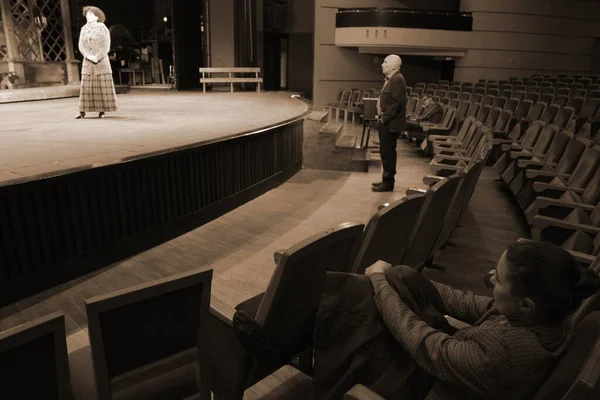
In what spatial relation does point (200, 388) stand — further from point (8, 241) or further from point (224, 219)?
point (224, 219)

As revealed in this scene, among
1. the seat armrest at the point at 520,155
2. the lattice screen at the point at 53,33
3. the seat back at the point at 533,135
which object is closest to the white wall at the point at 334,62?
the lattice screen at the point at 53,33

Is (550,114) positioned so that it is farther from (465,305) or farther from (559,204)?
(465,305)

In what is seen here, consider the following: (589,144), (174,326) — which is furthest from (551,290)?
(589,144)

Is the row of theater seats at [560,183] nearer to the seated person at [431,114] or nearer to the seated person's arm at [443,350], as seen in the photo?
the seated person's arm at [443,350]

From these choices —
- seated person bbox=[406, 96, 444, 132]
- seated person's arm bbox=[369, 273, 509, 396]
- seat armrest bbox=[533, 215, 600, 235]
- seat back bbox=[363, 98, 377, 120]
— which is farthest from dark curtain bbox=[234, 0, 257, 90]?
seated person's arm bbox=[369, 273, 509, 396]

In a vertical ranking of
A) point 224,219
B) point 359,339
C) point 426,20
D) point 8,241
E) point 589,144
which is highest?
point 426,20

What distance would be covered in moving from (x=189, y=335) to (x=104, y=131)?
2558mm

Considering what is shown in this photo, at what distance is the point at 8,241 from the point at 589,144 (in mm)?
2601

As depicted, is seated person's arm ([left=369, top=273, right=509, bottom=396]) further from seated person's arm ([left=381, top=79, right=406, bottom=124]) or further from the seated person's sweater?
seated person's arm ([left=381, top=79, right=406, bottom=124])

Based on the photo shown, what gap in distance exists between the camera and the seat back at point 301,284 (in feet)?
2.93

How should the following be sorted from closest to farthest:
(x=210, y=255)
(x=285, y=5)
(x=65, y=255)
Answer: (x=65, y=255), (x=210, y=255), (x=285, y=5)

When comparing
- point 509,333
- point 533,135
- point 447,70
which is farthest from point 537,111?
point 447,70

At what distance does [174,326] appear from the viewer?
2.75 feet

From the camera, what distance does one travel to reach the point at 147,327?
2.61 ft
